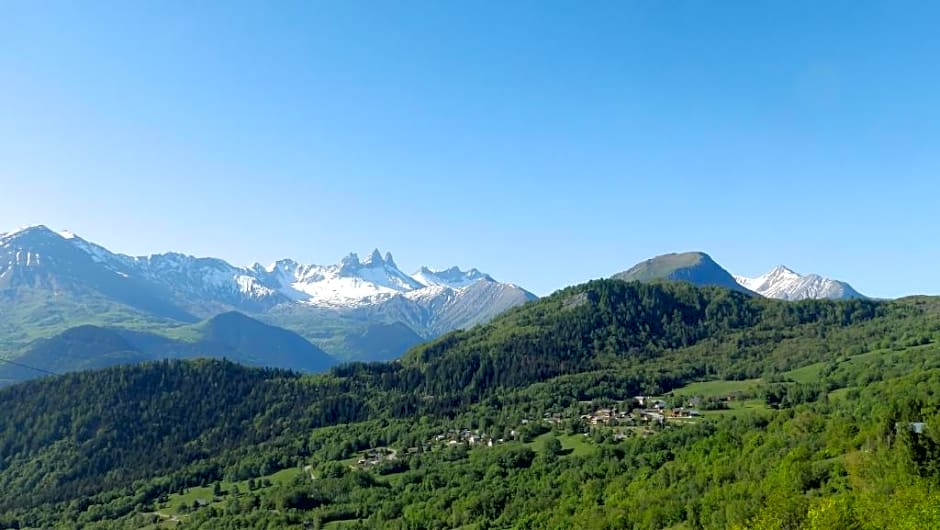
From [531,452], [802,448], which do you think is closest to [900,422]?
[802,448]

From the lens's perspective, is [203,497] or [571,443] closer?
[571,443]

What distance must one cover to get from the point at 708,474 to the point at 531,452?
222ft

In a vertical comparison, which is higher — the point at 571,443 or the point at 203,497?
the point at 571,443

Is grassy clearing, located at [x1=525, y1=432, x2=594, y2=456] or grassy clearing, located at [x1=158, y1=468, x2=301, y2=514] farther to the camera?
grassy clearing, located at [x1=158, y1=468, x2=301, y2=514]

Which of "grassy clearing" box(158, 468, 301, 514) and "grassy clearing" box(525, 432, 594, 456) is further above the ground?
"grassy clearing" box(525, 432, 594, 456)

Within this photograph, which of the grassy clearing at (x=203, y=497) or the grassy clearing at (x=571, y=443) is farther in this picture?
the grassy clearing at (x=203, y=497)

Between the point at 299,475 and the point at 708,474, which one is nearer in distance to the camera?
the point at 708,474

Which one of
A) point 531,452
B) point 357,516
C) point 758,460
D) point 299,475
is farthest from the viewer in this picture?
point 299,475

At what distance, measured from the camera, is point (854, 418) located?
130 m

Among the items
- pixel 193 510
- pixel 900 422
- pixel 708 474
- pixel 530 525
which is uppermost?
pixel 900 422

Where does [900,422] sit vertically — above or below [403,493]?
above

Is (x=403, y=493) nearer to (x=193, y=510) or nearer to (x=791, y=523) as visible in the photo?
(x=193, y=510)

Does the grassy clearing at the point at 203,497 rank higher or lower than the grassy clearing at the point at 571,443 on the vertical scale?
lower

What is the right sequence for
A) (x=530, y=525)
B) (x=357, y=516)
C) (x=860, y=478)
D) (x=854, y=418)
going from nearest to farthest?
(x=860, y=478) → (x=530, y=525) → (x=854, y=418) → (x=357, y=516)
